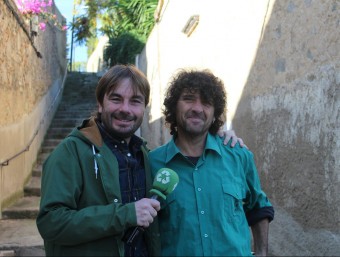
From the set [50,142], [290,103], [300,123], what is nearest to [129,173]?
[300,123]

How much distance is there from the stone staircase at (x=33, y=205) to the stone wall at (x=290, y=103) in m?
2.54

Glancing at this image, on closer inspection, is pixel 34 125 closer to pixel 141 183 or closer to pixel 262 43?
pixel 262 43

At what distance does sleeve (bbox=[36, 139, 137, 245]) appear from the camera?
65.1 inches

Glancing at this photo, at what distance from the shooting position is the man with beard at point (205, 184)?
77.5 inches

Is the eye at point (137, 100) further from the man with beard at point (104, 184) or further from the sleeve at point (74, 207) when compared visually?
the sleeve at point (74, 207)

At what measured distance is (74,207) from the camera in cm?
172

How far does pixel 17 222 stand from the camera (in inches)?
208

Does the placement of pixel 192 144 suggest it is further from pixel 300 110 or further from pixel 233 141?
pixel 300 110

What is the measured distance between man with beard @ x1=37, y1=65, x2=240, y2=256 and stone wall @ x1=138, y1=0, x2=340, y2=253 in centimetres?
159

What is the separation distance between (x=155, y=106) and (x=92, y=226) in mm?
8208

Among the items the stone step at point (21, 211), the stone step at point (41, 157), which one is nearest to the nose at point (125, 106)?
the stone step at point (21, 211)

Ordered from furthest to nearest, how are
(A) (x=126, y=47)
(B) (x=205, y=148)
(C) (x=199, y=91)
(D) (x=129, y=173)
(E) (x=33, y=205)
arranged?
(A) (x=126, y=47)
(E) (x=33, y=205)
(C) (x=199, y=91)
(B) (x=205, y=148)
(D) (x=129, y=173)

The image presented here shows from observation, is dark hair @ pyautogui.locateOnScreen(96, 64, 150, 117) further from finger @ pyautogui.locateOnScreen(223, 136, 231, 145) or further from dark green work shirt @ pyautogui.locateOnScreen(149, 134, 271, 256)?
finger @ pyautogui.locateOnScreen(223, 136, 231, 145)

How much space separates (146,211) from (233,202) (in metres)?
0.55
